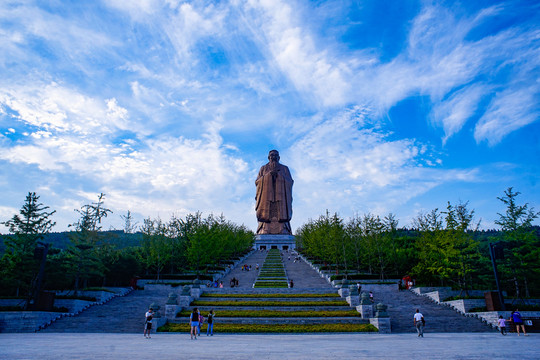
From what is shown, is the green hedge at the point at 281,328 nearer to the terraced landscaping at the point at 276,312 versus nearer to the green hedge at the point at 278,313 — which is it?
the terraced landscaping at the point at 276,312

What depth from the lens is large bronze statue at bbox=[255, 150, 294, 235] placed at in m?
66.7

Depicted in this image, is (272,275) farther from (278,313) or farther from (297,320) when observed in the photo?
(297,320)

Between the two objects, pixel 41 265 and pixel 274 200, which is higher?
pixel 274 200

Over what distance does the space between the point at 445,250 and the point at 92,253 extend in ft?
84.3

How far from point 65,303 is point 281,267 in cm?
2279

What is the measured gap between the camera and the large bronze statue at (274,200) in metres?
66.7

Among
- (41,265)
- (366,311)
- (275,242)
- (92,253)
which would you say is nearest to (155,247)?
(92,253)

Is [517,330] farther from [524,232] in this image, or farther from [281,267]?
[281,267]

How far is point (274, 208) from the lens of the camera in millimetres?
67562

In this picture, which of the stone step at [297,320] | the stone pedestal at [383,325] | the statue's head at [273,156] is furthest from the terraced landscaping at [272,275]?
the statue's head at [273,156]

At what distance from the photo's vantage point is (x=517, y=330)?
637 inches

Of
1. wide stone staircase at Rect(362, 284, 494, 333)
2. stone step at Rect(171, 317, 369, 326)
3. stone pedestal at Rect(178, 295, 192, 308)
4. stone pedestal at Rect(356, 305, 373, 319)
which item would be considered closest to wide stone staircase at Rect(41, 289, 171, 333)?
stone pedestal at Rect(178, 295, 192, 308)

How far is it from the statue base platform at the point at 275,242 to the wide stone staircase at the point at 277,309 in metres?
38.1

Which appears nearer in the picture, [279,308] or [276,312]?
[276,312]
